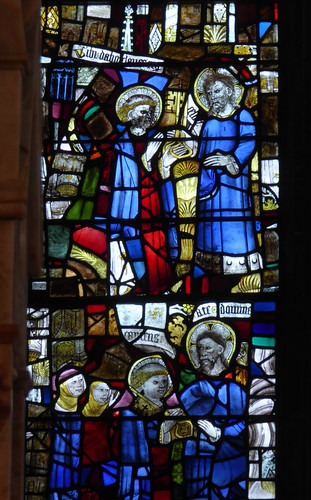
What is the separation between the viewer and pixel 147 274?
10.5 meters

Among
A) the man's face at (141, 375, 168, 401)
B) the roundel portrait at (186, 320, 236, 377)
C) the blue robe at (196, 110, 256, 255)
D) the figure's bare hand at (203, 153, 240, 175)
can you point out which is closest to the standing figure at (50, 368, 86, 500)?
the man's face at (141, 375, 168, 401)

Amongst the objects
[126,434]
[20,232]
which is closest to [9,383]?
[20,232]

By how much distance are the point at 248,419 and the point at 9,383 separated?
199 inches

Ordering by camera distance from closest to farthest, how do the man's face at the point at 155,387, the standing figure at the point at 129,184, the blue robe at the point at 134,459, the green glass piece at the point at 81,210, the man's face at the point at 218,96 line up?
the blue robe at the point at 134,459, the man's face at the point at 155,387, the standing figure at the point at 129,184, the green glass piece at the point at 81,210, the man's face at the point at 218,96

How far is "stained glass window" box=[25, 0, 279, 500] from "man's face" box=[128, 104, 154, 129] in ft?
0.03

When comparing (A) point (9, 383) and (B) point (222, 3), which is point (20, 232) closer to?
(A) point (9, 383)

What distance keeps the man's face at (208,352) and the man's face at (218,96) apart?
172 cm

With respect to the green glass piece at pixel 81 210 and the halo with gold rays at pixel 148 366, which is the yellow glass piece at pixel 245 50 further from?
the halo with gold rays at pixel 148 366

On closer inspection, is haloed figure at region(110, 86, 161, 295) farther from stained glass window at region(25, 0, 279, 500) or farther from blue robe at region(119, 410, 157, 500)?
blue robe at region(119, 410, 157, 500)

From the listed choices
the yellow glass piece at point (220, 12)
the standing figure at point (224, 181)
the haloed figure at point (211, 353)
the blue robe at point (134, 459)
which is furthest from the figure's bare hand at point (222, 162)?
the blue robe at point (134, 459)

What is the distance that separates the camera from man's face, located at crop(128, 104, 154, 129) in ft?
36.0

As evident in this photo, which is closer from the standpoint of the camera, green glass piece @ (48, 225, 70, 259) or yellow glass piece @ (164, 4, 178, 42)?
green glass piece @ (48, 225, 70, 259)

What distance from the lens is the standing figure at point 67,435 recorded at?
10070 millimetres

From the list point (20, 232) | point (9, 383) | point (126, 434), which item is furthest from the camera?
point (126, 434)
